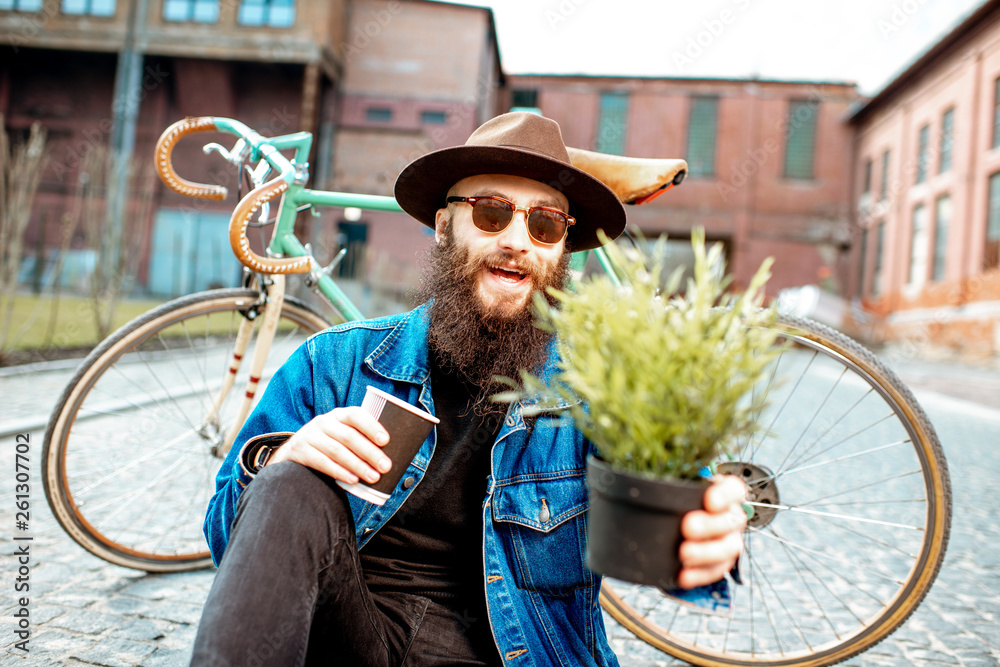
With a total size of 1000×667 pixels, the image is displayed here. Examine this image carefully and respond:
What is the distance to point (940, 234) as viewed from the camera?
21.9 meters

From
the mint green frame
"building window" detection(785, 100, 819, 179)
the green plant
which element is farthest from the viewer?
"building window" detection(785, 100, 819, 179)

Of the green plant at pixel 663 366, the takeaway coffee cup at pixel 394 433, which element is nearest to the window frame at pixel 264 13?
the takeaway coffee cup at pixel 394 433

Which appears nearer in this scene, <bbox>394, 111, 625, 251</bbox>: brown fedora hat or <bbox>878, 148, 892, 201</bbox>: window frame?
<bbox>394, 111, 625, 251</bbox>: brown fedora hat

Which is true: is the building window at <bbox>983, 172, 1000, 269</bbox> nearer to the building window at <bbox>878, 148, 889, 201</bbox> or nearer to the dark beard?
the building window at <bbox>878, 148, 889, 201</bbox>

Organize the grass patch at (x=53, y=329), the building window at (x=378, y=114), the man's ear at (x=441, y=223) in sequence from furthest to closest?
the building window at (x=378, y=114) < the grass patch at (x=53, y=329) < the man's ear at (x=441, y=223)

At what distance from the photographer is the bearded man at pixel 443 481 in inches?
47.9

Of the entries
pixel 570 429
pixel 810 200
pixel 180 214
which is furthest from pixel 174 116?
pixel 570 429

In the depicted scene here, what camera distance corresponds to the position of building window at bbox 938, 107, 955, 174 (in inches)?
847

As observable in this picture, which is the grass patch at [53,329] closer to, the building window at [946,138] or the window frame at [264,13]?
the window frame at [264,13]

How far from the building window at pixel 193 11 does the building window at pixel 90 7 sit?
6.69 ft

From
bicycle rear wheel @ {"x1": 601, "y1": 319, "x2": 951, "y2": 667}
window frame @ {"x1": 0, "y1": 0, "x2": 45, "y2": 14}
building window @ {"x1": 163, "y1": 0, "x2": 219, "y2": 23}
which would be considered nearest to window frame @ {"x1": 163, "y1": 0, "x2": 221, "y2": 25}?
building window @ {"x1": 163, "y1": 0, "x2": 219, "y2": 23}

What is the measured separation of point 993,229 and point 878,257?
767 centimetres

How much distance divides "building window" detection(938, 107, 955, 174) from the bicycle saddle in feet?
79.7

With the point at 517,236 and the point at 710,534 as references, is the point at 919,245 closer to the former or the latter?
the point at 517,236
